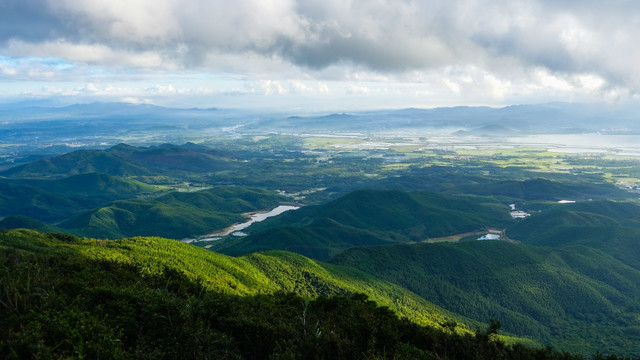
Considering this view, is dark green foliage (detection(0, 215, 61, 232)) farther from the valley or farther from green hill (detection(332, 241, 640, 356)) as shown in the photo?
green hill (detection(332, 241, 640, 356))

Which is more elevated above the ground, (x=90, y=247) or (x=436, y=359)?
(x=436, y=359)

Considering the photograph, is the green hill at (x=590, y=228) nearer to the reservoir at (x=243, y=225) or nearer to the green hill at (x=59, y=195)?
the reservoir at (x=243, y=225)

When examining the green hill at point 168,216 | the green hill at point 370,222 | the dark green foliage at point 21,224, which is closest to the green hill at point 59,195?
the green hill at point 168,216

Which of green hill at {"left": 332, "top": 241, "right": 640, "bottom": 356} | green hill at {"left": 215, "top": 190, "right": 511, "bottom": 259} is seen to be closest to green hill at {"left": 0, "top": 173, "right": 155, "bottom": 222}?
green hill at {"left": 215, "top": 190, "right": 511, "bottom": 259}

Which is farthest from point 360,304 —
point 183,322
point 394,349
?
point 183,322

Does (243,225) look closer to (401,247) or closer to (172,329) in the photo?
(401,247)

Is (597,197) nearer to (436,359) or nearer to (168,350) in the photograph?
(436,359)
